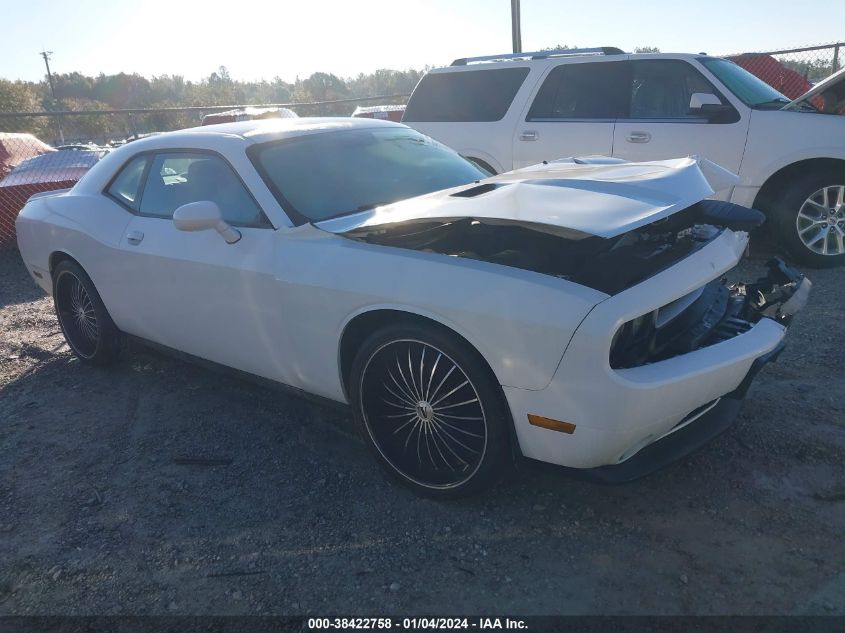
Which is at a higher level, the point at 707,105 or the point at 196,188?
the point at 707,105

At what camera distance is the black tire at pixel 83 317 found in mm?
4570

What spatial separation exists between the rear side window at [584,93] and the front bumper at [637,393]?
425 centimetres

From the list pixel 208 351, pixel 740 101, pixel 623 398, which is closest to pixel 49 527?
pixel 208 351

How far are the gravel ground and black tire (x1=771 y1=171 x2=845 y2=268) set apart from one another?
2.40m

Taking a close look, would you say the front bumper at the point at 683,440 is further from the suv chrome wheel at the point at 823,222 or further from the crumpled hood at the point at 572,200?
the suv chrome wheel at the point at 823,222

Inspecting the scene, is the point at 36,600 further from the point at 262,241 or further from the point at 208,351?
the point at 262,241

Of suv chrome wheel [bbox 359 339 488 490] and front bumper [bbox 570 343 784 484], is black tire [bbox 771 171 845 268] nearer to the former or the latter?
front bumper [bbox 570 343 784 484]

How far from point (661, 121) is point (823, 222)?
170 cm

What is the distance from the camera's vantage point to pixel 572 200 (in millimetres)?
2807

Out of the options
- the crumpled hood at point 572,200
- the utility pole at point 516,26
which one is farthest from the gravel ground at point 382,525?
the utility pole at point 516,26

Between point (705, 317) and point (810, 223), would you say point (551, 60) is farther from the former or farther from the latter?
Answer: point (705, 317)

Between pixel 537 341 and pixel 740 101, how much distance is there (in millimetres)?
4904

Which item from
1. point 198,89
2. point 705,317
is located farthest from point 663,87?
point 198,89

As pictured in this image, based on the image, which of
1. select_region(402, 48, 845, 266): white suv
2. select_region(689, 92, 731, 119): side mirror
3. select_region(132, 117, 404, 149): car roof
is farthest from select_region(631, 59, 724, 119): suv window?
select_region(132, 117, 404, 149): car roof
